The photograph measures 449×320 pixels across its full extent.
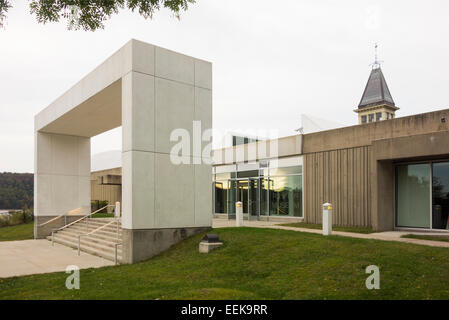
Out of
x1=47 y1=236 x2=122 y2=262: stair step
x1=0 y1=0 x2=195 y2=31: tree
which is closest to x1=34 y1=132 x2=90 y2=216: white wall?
x1=47 y1=236 x2=122 y2=262: stair step

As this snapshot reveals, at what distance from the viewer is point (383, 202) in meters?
Result: 14.9

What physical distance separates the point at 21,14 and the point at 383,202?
13594mm

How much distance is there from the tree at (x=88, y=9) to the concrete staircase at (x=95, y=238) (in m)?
7.09

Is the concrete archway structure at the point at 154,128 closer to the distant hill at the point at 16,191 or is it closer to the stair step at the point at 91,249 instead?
the stair step at the point at 91,249

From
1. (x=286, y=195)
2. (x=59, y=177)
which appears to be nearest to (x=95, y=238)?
(x=59, y=177)

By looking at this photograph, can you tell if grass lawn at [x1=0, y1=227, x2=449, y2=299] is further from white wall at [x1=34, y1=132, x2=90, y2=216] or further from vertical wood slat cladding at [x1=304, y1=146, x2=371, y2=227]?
white wall at [x1=34, y1=132, x2=90, y2=216]

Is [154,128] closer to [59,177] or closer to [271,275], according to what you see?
[271,275]

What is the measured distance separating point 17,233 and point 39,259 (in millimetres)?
10261

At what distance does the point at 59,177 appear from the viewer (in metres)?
20.3

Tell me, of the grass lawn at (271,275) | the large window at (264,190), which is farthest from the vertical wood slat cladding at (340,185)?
the grass lawn at (271,275)

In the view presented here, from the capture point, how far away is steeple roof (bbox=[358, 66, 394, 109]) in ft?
308

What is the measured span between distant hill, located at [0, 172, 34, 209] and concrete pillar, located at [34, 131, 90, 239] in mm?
33387

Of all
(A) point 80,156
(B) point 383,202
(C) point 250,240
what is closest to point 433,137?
(B) point 383,202

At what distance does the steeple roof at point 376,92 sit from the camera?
9394 cm
